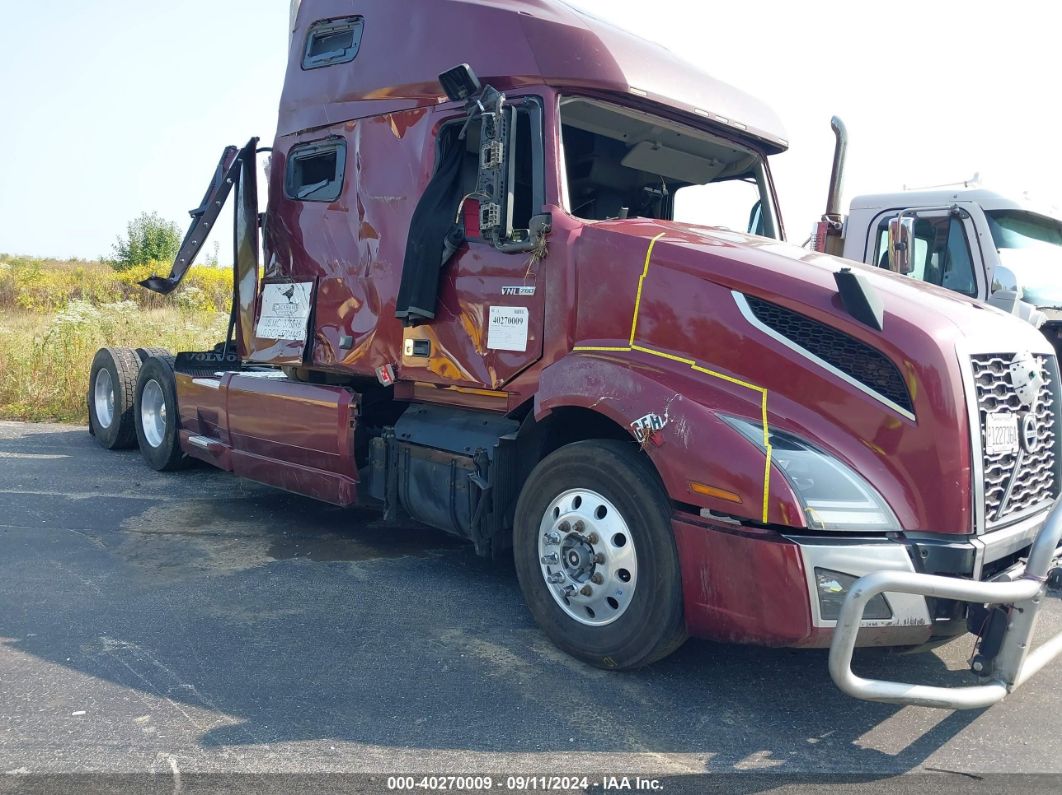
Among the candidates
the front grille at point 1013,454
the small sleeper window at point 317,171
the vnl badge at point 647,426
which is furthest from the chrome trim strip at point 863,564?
the small sleeper window at point 317,171

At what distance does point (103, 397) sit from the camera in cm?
930

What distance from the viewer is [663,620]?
3594 millimetres

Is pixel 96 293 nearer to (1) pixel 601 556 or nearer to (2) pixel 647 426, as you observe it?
(1) pixel 601 556

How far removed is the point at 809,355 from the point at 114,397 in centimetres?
769

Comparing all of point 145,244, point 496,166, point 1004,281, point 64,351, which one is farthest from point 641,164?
point 145,244

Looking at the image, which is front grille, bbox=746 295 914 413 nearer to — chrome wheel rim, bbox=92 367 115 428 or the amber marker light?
the amber marker light

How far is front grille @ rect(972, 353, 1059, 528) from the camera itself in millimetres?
3338

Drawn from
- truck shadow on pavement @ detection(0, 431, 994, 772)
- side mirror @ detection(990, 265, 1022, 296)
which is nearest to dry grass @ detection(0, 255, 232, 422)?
truck shadow on pavement @ detection(0, 431, 994, 772)

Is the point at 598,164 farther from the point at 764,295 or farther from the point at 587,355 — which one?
the point at 764,295

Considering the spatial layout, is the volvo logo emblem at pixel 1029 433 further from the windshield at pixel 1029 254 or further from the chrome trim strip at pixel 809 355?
the windshield at pixel 1029 254

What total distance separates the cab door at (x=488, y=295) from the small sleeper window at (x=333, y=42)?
1205mm

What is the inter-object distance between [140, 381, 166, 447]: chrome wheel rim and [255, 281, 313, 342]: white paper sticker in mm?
2323

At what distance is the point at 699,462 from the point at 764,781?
1.17 metres

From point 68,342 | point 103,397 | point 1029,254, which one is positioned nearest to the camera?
point 1029,254
